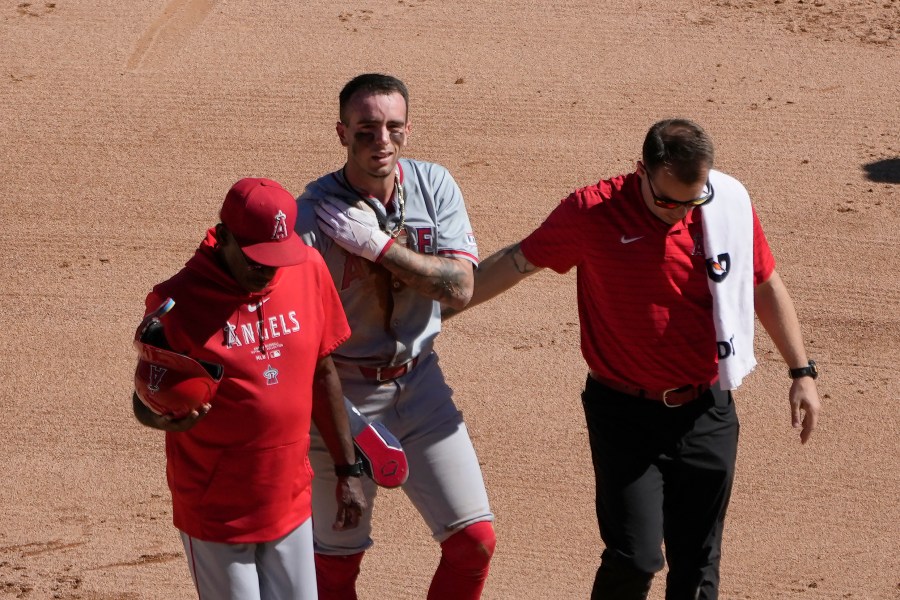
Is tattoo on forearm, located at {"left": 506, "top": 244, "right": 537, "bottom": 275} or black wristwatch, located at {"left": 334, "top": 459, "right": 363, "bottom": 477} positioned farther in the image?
tattoo on forearm, located at {"left": 506, "top": 244, "right": 537, "bottom": 275}

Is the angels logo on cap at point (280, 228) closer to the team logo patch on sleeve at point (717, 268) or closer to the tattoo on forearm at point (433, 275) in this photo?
the tattoo on forearm at point (433, 275)

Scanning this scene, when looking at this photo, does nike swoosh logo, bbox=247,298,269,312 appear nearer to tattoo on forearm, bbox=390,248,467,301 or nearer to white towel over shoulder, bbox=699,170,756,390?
tattoo on forearm, bbox=390,248,467,301

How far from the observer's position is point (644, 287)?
446 cm

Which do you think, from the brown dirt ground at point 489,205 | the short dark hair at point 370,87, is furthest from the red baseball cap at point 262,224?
the brown dirt ground at point 489,205

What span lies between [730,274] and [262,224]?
170 cm

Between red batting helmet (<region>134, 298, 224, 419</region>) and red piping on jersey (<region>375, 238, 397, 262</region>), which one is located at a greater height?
red piping on jersey (<region>375, 238, 397, 262</region>)

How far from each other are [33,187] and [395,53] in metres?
3.55

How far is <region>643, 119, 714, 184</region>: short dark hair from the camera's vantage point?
4246 millimetres

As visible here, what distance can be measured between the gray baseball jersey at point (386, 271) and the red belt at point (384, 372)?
0.07ft

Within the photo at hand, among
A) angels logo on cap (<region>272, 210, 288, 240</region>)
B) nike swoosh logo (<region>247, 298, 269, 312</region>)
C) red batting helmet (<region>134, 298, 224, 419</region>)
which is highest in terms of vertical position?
angels logo on cap (<region>272, 210, 288, 240</region>)

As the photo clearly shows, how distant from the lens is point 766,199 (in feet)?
32.3

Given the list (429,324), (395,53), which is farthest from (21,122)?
(429,324)

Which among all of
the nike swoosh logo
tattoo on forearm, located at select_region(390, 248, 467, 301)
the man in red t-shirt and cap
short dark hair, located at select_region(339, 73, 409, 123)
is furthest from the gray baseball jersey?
the nike swoosh logo

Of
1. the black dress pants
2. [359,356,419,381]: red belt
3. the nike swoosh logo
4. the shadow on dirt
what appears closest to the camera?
the nike swoosh logo
